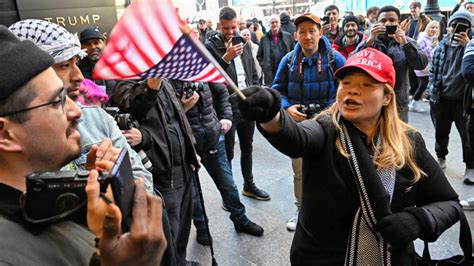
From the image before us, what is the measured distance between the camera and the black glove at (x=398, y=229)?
1.62 metres

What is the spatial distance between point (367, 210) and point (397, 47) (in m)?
2.85

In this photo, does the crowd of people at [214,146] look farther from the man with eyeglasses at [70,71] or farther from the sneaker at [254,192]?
the sneaker at [254,192]

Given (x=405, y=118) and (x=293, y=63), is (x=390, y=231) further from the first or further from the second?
(x=405, y=118)

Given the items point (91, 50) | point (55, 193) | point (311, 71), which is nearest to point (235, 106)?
point (311, 71)

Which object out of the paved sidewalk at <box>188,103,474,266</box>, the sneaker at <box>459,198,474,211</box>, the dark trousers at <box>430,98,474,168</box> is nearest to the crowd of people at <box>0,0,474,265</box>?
the paved sidewalk at <box>188,103,474,266</box>

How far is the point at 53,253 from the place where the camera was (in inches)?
38.3

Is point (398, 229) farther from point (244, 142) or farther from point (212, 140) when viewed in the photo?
point (244, 142)

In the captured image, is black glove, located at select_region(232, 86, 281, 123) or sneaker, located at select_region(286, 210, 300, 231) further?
sneaker, located at select_region(286, 210, 300, 231)

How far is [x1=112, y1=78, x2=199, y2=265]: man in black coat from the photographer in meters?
2.35

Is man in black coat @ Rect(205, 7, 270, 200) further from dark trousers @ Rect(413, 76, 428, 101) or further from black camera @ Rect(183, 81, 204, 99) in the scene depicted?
dark trousers @ Rect(413, 76, 428, 101)

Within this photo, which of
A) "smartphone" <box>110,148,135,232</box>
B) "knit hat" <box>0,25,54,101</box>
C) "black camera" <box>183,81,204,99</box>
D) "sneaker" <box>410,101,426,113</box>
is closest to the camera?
"smartphone" <box>110,148,135,232</box>

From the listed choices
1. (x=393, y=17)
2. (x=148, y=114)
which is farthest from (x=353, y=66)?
(x=393, y=17)

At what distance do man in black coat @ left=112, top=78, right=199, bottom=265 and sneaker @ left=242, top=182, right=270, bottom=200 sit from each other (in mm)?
1631

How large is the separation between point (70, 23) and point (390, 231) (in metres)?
4.48
